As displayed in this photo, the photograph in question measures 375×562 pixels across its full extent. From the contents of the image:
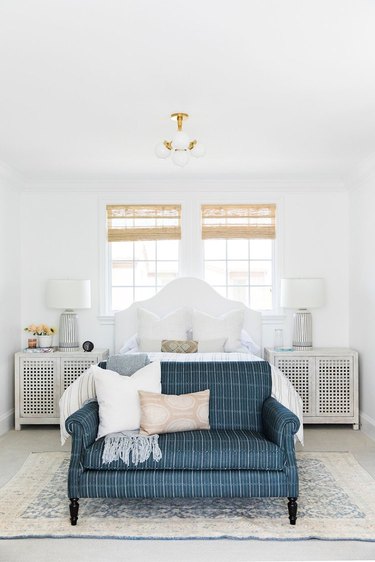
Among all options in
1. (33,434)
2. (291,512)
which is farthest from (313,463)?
(33,434)

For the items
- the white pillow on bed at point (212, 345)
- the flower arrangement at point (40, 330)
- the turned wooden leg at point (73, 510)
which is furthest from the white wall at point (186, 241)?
the turned wooden leg at point (73, 510)

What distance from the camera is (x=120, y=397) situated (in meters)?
4.05

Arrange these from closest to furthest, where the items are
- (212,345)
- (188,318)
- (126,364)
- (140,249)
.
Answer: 1. (126,364)
2. (212,345)
3. (188,318)
4. (140,249)

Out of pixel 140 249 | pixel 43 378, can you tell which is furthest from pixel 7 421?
pixel 140 249

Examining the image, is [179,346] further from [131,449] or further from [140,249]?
[131,449]

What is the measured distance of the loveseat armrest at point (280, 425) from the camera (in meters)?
3.71

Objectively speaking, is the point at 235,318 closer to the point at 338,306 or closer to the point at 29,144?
the point at 338,306

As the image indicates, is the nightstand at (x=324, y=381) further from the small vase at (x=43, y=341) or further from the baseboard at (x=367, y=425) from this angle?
the small vase at (x=43, y=341)

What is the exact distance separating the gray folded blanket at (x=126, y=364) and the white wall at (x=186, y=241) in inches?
87.5

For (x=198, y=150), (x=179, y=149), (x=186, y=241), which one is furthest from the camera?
(x=186, y=241)

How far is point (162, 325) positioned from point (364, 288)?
2037 millimetres

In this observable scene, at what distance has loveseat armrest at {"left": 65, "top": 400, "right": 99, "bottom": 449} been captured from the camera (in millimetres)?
3689

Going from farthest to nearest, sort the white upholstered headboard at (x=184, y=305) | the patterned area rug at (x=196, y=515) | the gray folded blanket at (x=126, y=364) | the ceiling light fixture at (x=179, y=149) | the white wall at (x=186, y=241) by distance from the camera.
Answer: the white wall at (x=186, y=241), the white upholstered headboard at (x=184, y=305), the gray folded blanket at (x=126, y=364), the ceiling light fixture at (x=179, y=149), the patterned area rug at (x=196, y=515)

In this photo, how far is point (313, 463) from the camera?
16.2ft
